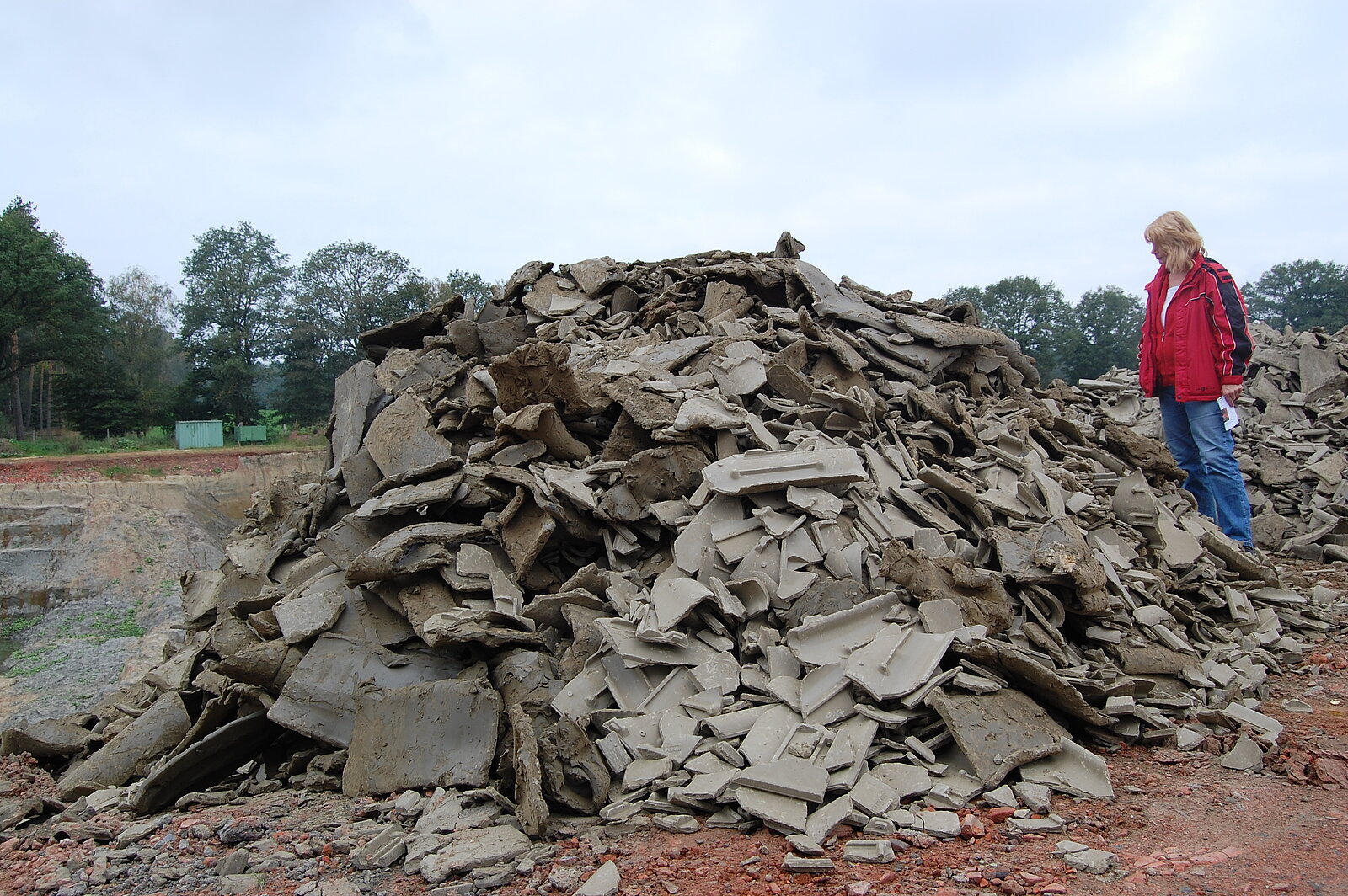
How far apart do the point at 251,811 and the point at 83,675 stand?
14.1 meters

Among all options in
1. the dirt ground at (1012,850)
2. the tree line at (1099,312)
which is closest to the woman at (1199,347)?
the dirt ground at (1012,850)

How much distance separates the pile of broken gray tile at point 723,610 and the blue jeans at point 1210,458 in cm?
30

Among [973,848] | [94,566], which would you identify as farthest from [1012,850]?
[94,566]

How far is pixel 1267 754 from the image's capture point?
11.1 feet

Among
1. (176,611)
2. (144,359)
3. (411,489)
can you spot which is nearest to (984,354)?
(411,489)

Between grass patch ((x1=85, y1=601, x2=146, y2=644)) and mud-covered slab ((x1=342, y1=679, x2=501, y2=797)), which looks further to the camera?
grass patch ((x1=85, y1=601, x2=146, y2=644))

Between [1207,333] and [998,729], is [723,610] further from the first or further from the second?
[1207,333]

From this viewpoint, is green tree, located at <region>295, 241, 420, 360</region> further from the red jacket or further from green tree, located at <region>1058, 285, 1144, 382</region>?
the red jacket

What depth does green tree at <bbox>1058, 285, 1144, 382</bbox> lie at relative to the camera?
30.0 m

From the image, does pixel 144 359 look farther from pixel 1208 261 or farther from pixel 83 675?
pixel 1208 261

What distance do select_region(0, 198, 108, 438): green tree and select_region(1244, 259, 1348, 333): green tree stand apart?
159 feet

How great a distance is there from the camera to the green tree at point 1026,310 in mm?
32062

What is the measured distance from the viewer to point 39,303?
31.2 meters

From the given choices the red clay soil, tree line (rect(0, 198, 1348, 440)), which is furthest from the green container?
the red clay soil
